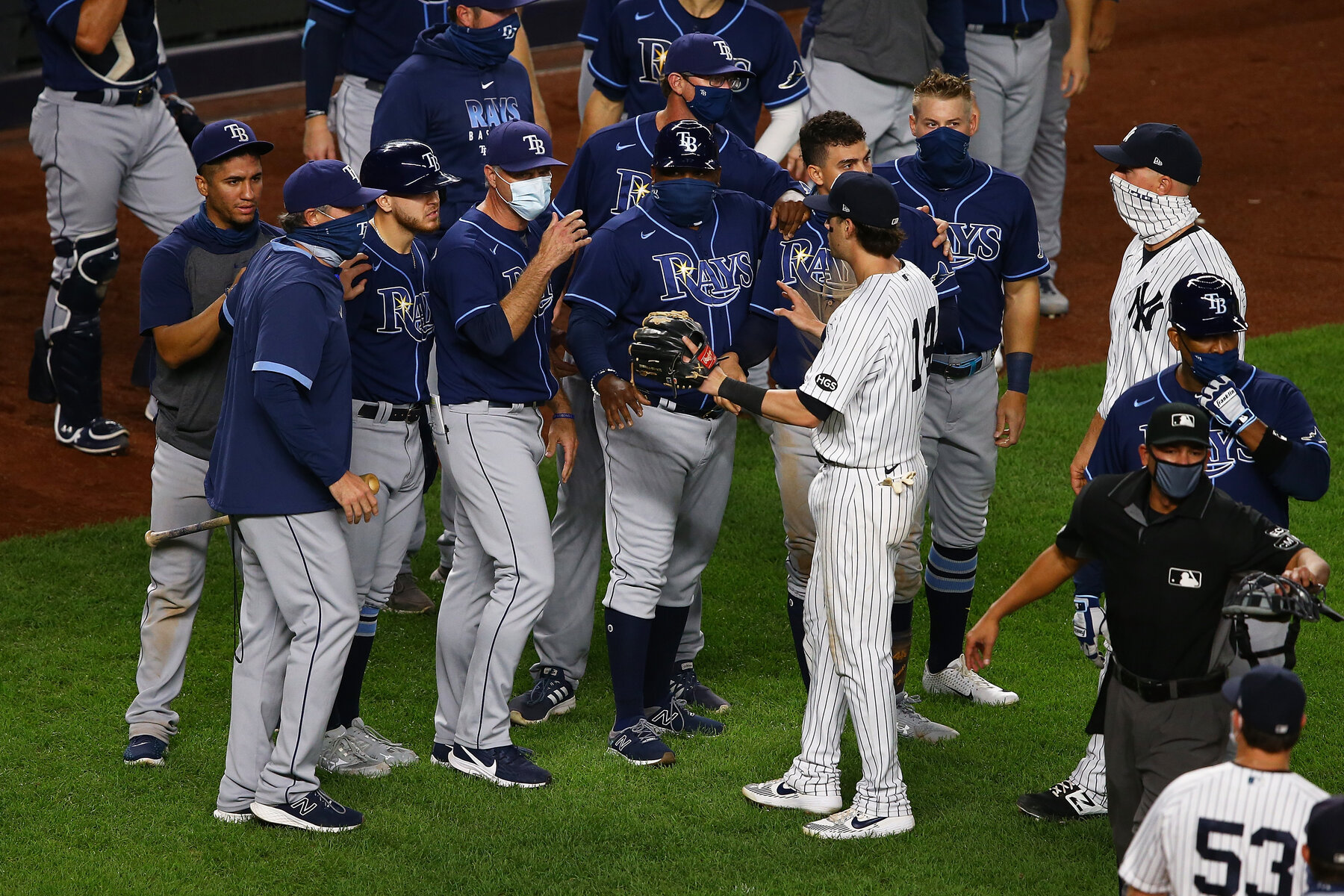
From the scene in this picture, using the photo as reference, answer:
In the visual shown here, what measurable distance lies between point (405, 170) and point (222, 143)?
558 mm

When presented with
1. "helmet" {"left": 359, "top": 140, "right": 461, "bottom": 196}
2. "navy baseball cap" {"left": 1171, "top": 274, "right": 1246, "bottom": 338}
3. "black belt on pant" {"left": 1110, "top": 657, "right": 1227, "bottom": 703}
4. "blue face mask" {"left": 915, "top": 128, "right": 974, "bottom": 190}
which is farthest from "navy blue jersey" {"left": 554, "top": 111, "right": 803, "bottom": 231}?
"black belt on pant" {"left": 1110, "top": 657, "right": 1227, "bottom": 703}

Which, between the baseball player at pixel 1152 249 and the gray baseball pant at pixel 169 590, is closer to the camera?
the baseball player at pixel 1152 249

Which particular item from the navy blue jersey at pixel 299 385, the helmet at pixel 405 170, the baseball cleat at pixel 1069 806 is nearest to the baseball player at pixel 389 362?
the helmet at pixel 405 170

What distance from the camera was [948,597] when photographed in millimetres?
5375

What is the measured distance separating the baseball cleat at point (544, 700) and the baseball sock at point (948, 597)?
4.17 feet

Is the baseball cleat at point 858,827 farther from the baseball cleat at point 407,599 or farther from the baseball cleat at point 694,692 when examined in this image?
the baseball cleat at point 407,599

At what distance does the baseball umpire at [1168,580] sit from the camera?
3.43 metres

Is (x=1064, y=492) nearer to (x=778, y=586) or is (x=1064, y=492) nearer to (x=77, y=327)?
(x=778, y=586)

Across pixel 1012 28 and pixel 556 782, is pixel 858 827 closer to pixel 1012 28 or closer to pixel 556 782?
pixel 556 782

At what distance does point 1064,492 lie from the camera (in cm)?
718

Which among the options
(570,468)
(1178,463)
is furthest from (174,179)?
(1178,463)

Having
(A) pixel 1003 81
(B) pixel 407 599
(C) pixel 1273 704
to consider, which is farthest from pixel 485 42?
(C) pixel 1273 704

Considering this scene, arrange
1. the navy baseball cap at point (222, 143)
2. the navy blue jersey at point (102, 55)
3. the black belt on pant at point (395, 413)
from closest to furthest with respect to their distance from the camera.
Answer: the navy baseball cap at point (222, 143), the black belt on pant at point (395, 413), the navy blue jersey at point (102, 55)

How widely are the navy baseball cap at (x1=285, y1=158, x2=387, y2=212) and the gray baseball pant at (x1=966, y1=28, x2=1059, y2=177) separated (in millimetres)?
4481
